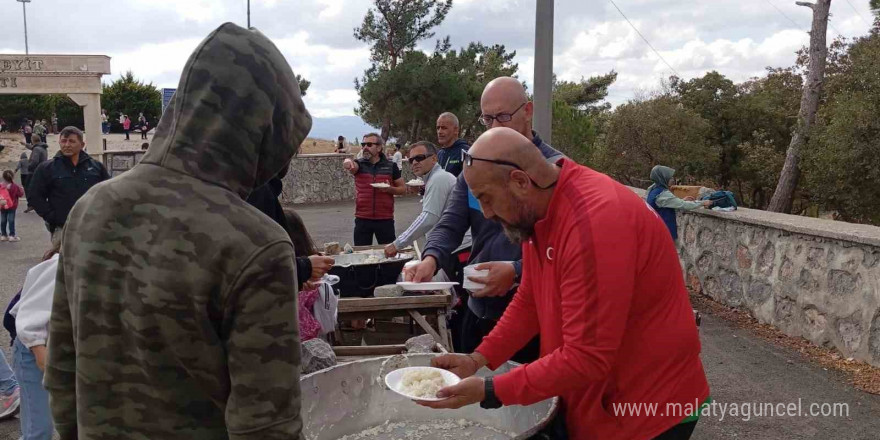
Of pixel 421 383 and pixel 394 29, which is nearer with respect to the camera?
pixel 421 383

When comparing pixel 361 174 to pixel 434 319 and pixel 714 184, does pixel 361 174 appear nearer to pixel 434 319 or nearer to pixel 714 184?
pixel 434 319

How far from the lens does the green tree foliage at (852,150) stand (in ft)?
38.3

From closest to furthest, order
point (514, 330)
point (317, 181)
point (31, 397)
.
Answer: point (514, 330)
point (31, 397)
point (317, 181)

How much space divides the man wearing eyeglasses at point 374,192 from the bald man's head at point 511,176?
5855mm

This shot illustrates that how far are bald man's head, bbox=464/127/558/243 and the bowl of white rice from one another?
1.92 feet

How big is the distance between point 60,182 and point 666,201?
6.52 meters

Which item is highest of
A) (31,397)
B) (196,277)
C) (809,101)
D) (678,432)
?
(809,101)

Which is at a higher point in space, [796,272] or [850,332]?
[796,272]

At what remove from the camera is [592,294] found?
1712mm

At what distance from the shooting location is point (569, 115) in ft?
72.9

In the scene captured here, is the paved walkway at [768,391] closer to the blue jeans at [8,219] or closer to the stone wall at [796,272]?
the stone wall at [796,272]

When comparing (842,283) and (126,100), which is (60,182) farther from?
(126,100)

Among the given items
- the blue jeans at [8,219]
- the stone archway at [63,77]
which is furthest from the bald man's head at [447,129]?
the stone archway at [63,77]

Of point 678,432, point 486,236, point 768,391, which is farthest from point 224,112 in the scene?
point 768,391
